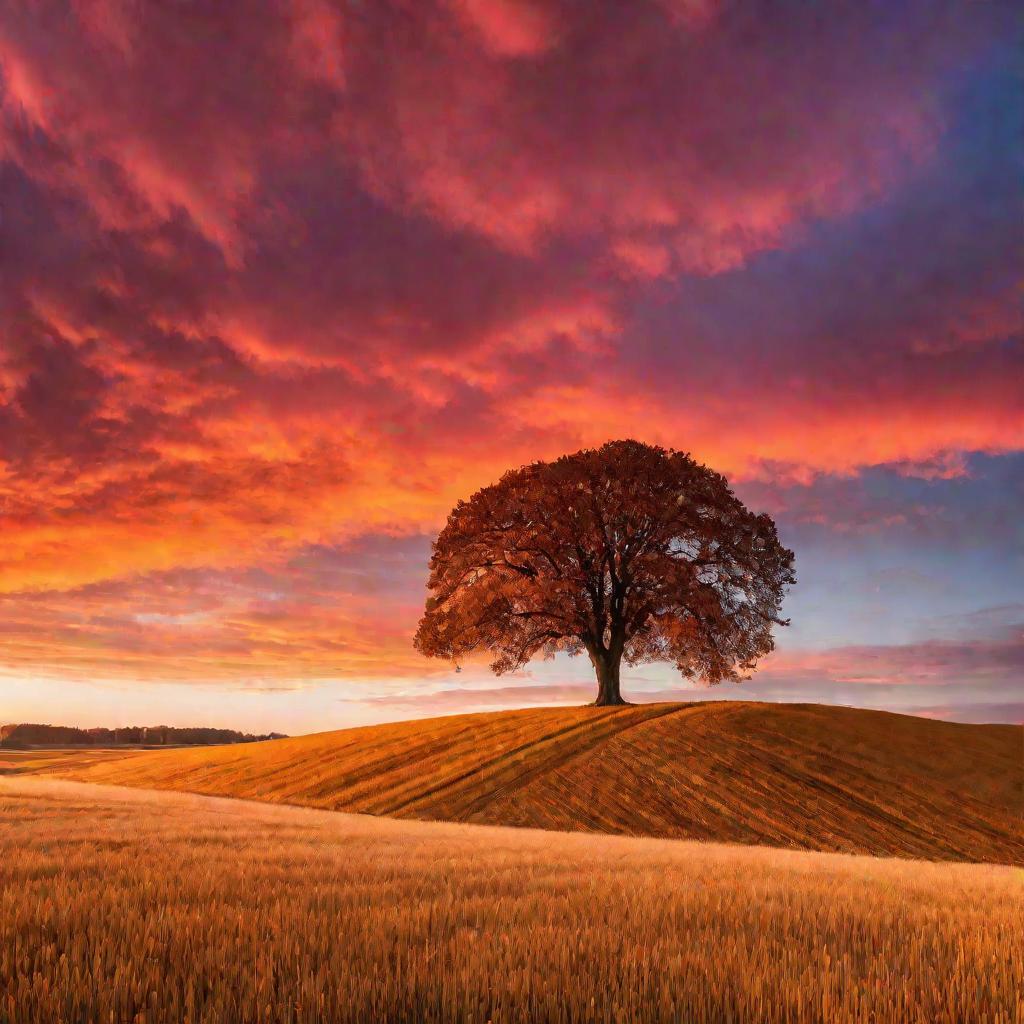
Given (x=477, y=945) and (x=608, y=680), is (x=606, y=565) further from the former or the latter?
(x=477, y=945)

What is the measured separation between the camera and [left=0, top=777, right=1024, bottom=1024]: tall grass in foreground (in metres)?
3.49

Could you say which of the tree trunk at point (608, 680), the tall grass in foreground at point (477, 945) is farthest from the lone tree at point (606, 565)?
the tall grass in foreground at point (477, 945)

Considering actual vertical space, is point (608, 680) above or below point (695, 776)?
above

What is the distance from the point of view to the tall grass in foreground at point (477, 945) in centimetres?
349

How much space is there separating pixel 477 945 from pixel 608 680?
39.4m

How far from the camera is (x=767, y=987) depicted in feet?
12.7

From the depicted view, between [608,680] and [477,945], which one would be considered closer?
[477,945]

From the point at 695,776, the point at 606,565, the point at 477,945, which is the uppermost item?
the point at 606,565

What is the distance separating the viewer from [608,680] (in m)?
42.8

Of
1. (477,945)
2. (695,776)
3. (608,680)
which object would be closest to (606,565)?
(608,680)

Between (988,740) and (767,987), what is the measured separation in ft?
138

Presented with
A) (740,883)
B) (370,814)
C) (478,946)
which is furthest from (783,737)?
(478,946)

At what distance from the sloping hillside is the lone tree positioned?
4.06 m

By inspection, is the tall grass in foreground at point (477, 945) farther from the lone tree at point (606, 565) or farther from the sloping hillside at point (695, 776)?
the lone tree at point (606, 565)
